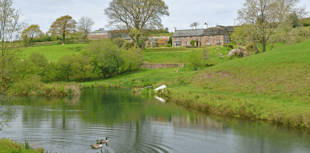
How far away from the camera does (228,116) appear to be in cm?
2761

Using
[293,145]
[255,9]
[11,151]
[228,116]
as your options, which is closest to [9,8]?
[11,151]

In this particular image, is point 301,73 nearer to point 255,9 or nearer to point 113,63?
point 255,9

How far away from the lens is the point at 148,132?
20781mm

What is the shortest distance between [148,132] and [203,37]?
93.0 metres

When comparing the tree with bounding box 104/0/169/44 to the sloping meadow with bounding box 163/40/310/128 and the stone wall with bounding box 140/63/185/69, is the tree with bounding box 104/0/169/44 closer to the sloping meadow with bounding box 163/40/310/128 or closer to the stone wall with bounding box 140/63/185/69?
the stone wall with bounding box 140/63/185/69

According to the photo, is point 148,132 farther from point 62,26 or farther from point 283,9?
point 62,26

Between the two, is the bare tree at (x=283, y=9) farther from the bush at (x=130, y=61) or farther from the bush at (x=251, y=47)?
the bush at (x=130, y=61)

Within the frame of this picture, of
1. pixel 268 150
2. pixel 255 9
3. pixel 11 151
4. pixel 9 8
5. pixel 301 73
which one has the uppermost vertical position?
pixel 255 9

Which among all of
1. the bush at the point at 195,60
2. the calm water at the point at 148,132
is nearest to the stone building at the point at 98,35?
the bush at the point at 195,60

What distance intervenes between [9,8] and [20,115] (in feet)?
46.6

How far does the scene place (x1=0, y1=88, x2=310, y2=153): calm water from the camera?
1709cm

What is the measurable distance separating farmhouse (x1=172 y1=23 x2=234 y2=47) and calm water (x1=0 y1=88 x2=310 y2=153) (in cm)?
8135

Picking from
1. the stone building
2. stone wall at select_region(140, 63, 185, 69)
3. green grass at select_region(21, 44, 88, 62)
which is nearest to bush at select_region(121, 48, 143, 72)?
stone wall at select_region(140, 63, 185, 69)

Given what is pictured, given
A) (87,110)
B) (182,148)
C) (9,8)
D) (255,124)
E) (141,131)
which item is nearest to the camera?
(9,8)
